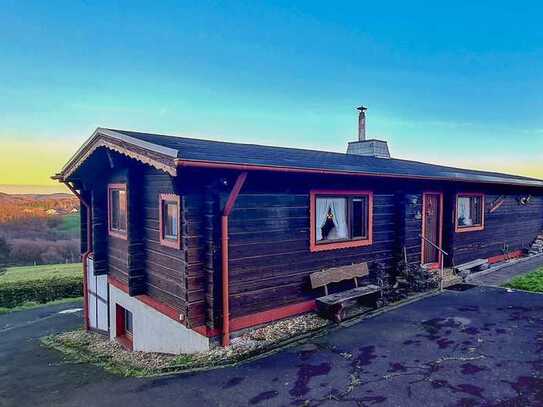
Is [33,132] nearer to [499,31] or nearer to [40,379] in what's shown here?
[40,379]

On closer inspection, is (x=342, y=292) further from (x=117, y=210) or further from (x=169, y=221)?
(x=117, y=210)

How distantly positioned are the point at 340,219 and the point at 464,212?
5610mm

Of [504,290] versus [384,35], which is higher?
[384,35]

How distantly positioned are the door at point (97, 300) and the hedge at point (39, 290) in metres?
10.2

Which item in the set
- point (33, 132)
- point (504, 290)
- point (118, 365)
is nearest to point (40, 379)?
point (118, 365)

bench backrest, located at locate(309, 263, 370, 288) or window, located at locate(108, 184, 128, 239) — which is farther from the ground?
window, located at locate(108, 184, 128, 239)

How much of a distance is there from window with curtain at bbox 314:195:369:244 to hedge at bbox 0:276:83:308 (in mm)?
18704

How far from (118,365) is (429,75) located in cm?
2135

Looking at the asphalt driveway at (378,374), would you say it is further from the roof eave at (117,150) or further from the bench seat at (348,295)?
the roof eave at (117,150)

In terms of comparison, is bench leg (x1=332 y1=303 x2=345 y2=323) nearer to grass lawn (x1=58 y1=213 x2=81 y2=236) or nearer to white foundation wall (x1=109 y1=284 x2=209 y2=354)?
white foundation wall (x1=109 y1=284 x2=209 y2=354)

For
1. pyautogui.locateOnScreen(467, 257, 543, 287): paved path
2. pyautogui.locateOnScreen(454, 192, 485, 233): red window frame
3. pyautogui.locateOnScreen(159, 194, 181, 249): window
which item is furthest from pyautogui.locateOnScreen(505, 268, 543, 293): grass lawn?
pyautogui.locateOnScreen(159, 194, 181, 249): window

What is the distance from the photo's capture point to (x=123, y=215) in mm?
8945

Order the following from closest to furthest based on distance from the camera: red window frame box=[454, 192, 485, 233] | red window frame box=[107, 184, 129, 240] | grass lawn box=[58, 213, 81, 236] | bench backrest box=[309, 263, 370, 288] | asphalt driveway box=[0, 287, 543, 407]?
asphalt driveway box=[0, 287, 543, 407], bench backrest box=[309, 263, 370, 288], red window frame box=[107, 184, 129, 240], red window frame box=[454, 192, 485, 233], grass lawn box=[58, 213, 81, 236]

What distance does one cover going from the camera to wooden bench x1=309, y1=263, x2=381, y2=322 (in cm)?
728
